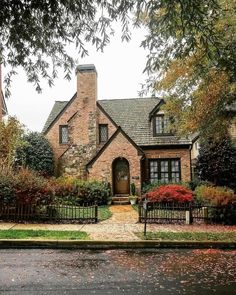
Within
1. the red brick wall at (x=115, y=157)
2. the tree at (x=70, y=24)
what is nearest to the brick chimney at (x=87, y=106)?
the red brick wall at (x=115, y=157)

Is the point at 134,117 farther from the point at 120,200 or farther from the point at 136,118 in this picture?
the point at 120,200

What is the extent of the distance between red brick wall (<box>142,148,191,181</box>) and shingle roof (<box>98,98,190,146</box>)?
0.61 m

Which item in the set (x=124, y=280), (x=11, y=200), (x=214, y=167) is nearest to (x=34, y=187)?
(x=11, y=200)

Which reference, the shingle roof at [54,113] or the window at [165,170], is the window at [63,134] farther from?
the window at [165,170]

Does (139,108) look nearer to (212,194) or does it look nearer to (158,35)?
(212,194)

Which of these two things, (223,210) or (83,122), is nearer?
(223,210)

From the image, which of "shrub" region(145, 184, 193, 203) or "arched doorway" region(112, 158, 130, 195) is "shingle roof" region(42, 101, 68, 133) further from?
"shrub" region(145, 184, 193, 203)

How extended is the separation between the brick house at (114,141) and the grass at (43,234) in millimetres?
13454

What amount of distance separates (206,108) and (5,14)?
38.4 ft

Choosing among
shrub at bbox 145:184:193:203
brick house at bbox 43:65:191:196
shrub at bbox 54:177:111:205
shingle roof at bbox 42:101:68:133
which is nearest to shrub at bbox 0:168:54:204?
shrub at bbox 145:184:193:203

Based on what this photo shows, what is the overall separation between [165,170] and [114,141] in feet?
14.8

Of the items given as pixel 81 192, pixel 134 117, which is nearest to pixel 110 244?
pixel 81 192

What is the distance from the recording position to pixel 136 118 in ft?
101

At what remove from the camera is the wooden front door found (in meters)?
27.1
